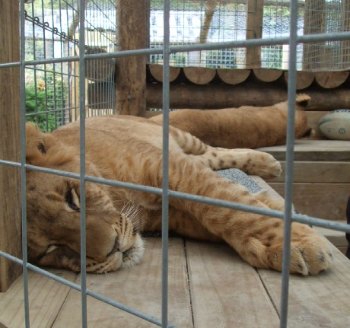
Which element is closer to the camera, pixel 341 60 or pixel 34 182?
pixel 34 182

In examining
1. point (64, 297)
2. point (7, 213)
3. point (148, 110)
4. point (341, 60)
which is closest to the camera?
point (64, 297)

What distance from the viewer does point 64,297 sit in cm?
140

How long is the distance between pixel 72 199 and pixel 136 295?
357 mm

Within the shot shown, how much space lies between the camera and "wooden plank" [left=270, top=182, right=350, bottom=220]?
3611 mm

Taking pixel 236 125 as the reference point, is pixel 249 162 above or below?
below

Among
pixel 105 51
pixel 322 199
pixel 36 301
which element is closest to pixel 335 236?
pixel 322 199

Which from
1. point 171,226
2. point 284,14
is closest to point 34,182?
point 171,226

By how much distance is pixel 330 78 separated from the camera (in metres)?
4.74

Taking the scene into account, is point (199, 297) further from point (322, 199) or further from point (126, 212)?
point (322, 199)

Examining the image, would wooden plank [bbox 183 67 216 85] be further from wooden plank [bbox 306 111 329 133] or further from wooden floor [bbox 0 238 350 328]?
wooden floor [bbox 0 238 350 328]

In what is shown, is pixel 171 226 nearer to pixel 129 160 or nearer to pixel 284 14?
pixel 129 160

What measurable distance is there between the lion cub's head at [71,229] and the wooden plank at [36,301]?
0.25 ft

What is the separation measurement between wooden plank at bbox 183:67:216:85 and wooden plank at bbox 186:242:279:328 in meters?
3.05

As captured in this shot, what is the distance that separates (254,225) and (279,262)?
144mm
